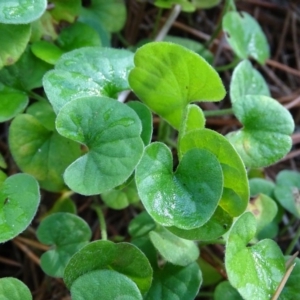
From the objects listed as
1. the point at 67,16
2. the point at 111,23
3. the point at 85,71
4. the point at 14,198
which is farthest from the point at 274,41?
the point at 14,198

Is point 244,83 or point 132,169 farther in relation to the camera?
point 244,83

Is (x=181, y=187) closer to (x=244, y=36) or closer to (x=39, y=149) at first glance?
(x=39, y=149)

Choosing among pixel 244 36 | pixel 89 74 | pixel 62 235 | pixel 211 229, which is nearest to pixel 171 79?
pixel 89 74

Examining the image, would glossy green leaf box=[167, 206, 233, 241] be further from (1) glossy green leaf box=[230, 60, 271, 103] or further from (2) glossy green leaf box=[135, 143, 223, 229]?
(1) glossy green leaf box=[230, 60, 271, 103]

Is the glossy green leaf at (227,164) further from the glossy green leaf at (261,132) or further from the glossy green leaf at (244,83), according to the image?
the glossy green leaf at (244,83)

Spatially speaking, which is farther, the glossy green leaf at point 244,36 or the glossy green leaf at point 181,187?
the glossy green leaf at point 244,36

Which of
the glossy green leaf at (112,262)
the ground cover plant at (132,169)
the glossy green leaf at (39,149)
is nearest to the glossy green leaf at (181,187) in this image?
the ground cover plant at (132,169)
